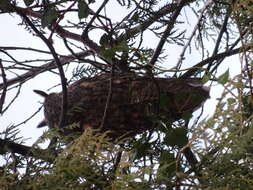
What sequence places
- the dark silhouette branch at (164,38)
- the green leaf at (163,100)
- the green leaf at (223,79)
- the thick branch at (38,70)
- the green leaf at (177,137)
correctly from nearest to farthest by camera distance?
the green leaf at (223,79)
the green leaf at (177,137)
the green leaf at (163,100)
the dark silhouette branch at (164,38)
the thick branch at (38,70)

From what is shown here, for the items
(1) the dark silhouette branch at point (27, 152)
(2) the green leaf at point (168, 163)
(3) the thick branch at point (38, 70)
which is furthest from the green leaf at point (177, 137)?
(3) the thick branch at point (38, 70)

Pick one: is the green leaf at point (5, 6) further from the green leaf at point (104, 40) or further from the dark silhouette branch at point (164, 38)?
the dark silhouette branch at point (164, 38)

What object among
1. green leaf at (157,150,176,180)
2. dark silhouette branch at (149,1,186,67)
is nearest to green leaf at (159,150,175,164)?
green leaf at (157,150,176,180)

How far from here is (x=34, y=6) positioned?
3.35 ft

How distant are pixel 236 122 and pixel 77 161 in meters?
0.20

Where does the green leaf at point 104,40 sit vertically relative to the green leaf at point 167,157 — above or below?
above

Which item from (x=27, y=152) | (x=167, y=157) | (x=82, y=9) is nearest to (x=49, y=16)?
(x=82, y=9)

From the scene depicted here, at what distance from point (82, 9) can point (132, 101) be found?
0.69ft

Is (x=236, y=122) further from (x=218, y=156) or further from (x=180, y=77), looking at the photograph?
(x=180, y=77)

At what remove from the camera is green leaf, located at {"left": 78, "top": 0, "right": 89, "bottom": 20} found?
96 cm

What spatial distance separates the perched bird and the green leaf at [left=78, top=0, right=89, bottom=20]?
142 millimetres

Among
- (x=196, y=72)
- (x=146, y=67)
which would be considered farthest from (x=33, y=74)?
(x=146, y=67)

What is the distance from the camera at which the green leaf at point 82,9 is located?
37.9 inches

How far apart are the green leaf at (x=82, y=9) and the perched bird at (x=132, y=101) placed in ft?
0.47
